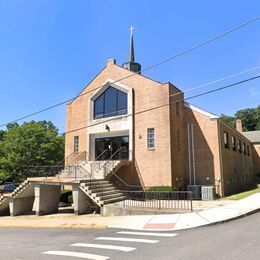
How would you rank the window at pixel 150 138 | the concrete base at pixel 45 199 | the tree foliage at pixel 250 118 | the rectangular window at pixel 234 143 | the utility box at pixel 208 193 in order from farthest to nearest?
the tree foliage at pixel 250 118
the rectangular window at pixel 234 143
the window at pixel 150 138
the utility box at pixel 208 193
the concrete base at pixel 45 199

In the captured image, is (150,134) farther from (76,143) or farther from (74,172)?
(76,143)

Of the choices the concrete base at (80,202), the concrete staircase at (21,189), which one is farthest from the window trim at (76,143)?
the concrete base at (80,202)

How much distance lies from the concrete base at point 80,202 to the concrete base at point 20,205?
5776 millimetres

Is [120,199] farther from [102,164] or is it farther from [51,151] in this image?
[51,151]

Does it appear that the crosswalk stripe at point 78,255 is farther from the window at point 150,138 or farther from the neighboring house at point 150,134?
the window at point 150,138

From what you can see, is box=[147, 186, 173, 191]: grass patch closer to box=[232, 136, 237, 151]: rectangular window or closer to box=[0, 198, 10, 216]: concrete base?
box=[0, 198, 10, 216]: concrete base

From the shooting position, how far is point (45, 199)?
21266 millimetres

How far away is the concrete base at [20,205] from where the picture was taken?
22.0 metres

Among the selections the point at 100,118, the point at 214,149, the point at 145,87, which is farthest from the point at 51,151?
the point at 214,149

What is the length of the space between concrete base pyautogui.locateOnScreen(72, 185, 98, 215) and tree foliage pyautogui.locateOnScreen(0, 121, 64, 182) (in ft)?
77.9

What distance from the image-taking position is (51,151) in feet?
149

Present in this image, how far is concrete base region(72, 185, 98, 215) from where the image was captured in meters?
18.8

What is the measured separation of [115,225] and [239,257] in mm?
6823

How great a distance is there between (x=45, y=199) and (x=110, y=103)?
992 cm
